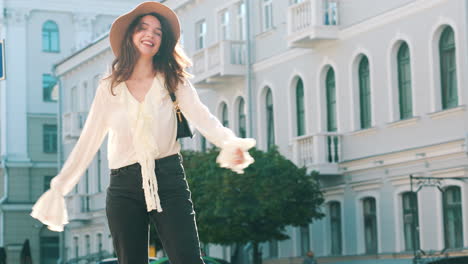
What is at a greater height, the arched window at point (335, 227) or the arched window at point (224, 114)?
the arched window at point (224, 114)

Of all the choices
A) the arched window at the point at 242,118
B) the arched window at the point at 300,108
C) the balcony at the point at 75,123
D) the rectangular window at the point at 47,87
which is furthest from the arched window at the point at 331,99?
the rectangular window at the point at 47,87

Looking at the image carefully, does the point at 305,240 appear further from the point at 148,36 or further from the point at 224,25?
the point at 148,36

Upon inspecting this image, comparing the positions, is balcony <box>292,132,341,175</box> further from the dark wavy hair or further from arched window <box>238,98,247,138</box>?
the dark wavy hair

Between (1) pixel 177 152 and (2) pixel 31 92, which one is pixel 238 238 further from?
(2) pixel 31 92

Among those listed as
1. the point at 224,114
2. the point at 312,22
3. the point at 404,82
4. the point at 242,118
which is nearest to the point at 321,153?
the point at 312,22

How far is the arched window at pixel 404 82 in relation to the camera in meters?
29.9

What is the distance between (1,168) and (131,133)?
60.6 metres

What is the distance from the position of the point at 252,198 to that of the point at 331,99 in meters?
4.94

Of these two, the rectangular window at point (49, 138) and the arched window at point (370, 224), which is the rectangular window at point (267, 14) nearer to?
the arched window at point (370, 224)

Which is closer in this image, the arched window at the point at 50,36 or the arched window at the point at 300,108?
the arched window at the point at 300,108

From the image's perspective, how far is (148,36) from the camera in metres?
6.11

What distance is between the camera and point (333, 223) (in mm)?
33969

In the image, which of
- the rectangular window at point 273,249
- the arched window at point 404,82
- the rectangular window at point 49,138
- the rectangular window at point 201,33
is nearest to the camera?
the arched window at point 404,82

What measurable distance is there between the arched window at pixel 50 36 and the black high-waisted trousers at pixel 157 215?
2402 inches
